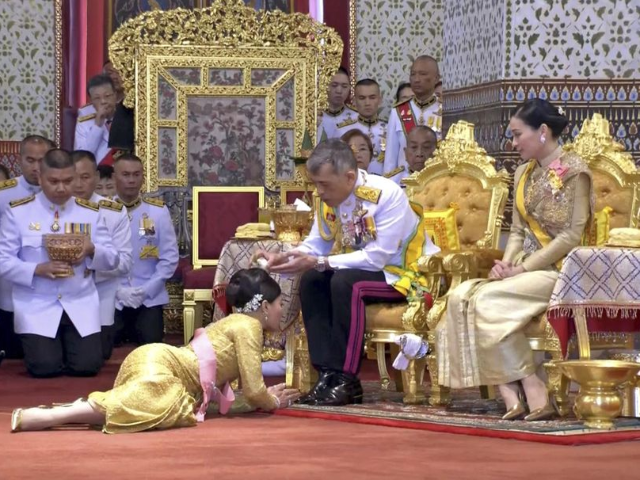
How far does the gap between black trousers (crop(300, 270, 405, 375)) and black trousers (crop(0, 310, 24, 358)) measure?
Result: 3272 mm

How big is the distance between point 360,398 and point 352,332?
36cm

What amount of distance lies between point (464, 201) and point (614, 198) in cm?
85

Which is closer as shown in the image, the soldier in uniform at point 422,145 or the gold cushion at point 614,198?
the gold cushion at point 614,198

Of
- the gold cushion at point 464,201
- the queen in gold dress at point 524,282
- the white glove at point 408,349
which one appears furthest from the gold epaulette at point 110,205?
the queen in gold dress at point 524,282

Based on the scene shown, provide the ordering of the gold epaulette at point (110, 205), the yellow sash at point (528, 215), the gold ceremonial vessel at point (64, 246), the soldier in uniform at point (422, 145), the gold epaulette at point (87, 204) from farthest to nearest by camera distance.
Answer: the gold epaulette at point (110, 205), the gold epaulette at point (87, 204), the soldier in uniform at point (422, 145), the gold ceremonial vessel at point (64, 246), the yellow sash at point (528, 215)

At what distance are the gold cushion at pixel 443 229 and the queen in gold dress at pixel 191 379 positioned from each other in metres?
1.24

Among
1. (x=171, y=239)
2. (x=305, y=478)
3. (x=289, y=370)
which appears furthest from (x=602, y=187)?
(x=171, y=239)

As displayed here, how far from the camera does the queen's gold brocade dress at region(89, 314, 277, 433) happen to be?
20.4 ft

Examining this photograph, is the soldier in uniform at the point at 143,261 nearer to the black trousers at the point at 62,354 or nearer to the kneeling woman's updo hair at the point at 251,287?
the black trousers at the point at 62,354

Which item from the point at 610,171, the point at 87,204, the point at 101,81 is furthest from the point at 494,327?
the point at 101,81

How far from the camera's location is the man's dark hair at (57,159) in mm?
8742

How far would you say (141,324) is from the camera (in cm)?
1047

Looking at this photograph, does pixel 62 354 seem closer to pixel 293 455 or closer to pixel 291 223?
pixel 291 223

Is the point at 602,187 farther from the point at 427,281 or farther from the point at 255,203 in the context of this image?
the point at 255,203
